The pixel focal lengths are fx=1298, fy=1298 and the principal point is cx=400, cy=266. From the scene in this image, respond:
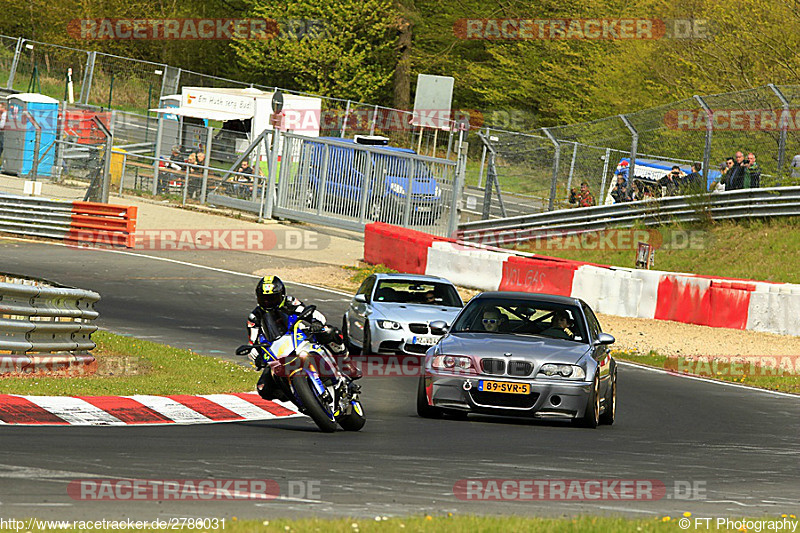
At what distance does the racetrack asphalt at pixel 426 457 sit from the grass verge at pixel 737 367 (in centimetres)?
133

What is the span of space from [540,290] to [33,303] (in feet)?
43.0

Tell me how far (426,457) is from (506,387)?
252 cm

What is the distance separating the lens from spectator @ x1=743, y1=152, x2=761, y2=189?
2664cm

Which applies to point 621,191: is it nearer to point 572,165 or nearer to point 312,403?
point 572,165

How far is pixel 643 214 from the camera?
94.8 feet

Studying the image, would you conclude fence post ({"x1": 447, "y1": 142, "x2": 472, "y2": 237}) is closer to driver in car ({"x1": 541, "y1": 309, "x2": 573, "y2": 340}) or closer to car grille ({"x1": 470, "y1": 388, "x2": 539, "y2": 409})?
driver in car ({"x1": 541, "y1": 309, "x2": 573, "y2": 340})

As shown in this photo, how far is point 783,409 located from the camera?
49.3 feet

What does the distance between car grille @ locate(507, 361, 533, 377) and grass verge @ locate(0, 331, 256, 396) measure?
10.7 feet

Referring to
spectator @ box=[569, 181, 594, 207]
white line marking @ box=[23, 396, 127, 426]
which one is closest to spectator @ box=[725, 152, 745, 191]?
spectator @ box=[569, 181, 594, 207]

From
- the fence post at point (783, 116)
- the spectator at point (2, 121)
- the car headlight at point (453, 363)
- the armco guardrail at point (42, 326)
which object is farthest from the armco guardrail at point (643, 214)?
the armco guardrail at point (42, 326)

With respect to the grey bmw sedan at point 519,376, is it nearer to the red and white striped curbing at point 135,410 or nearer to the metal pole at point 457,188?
the red and white striped curbing at point 135,410

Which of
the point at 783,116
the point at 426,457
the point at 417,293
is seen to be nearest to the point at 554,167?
the point at 783,116

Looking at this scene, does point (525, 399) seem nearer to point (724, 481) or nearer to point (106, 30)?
point (724, 481)

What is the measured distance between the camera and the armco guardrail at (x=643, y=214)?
26.8 meters
